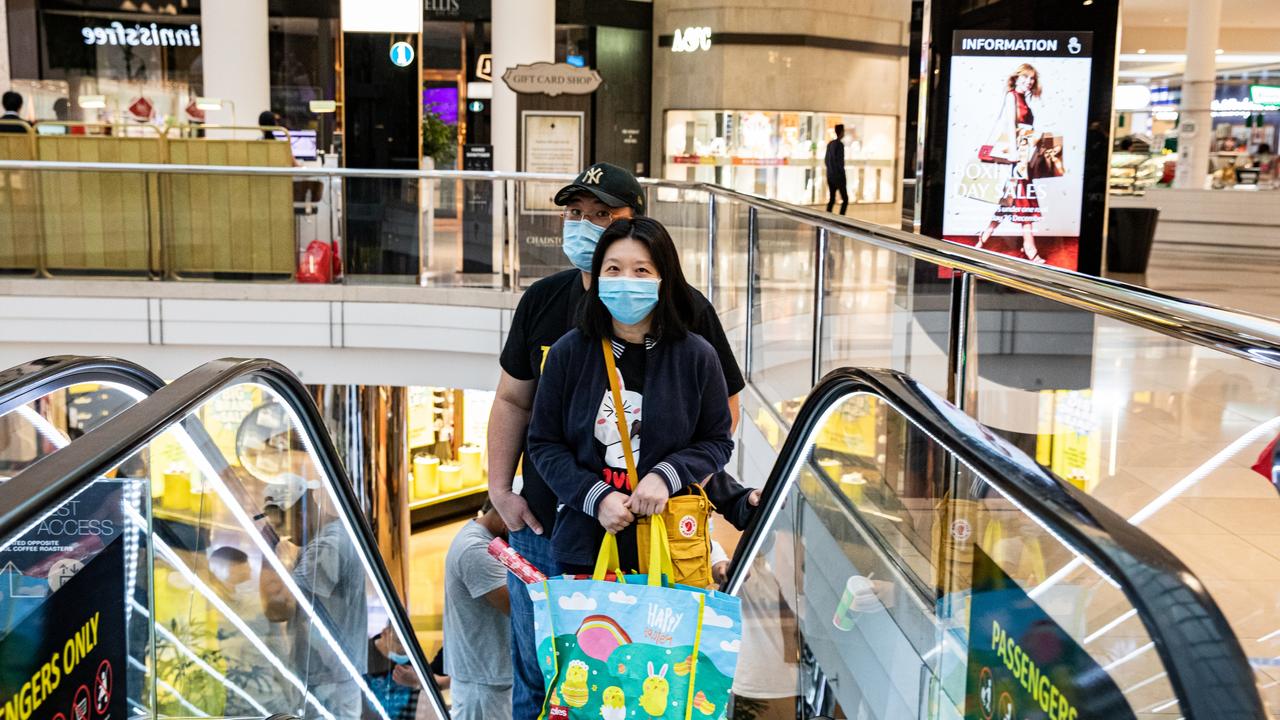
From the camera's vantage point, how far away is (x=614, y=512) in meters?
2.96

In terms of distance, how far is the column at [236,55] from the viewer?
14.2 m

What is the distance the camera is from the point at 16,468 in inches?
105

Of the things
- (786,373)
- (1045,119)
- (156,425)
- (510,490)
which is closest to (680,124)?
(1045,119)

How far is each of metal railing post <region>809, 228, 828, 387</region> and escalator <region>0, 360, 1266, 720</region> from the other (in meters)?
1.68

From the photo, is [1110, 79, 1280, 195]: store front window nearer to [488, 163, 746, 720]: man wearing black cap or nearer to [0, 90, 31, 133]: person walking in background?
[0, 90, 31, 133]: person walking in background

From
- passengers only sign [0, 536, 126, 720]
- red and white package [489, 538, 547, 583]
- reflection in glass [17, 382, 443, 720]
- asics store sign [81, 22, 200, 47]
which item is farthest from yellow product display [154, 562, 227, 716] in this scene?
asics store sign [81, 22, 200, 47]

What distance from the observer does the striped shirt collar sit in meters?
3.11

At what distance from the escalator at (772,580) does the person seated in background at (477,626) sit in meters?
0.41

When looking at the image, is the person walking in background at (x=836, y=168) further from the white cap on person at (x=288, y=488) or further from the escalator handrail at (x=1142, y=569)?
the escalator handrail at (x=1142, y=569)

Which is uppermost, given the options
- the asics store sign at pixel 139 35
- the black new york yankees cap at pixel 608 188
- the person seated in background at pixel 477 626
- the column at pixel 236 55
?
the asics store sign at pixel 139 35

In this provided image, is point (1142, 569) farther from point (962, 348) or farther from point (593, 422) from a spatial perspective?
point (962, 348)

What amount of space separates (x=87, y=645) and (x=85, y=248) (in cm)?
921

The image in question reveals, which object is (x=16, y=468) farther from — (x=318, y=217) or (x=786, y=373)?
(x=318, y=217)

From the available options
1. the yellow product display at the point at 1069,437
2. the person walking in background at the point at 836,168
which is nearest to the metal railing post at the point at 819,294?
the yellow product display at the point at 1069,437
